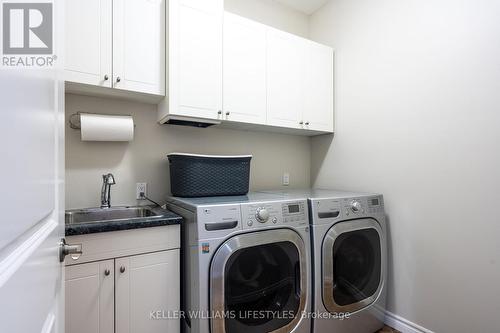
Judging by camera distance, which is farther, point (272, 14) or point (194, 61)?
point (272, 14)

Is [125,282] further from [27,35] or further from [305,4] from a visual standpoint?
[305,4]

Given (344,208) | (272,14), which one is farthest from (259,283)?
(272,14)

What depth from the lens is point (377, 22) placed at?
6.82 ft

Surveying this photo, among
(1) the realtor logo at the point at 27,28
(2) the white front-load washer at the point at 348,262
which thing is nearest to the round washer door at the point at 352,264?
(2) the white front-load washer at the point at 348,262

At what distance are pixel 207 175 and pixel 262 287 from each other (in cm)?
82

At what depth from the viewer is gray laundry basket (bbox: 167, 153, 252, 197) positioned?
1.77 m

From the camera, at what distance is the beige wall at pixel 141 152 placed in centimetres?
175

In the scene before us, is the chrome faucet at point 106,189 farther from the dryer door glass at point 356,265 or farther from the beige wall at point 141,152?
the dryer door glass at point 356,265

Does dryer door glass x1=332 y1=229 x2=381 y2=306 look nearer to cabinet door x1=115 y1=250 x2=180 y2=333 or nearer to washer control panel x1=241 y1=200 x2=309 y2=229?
washer control panel x1=241 y1=200 x2=309 y2=229

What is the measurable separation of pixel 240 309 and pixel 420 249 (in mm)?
1352

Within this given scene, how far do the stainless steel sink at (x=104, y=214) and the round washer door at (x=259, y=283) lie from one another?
61cm

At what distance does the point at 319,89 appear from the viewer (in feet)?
7.75

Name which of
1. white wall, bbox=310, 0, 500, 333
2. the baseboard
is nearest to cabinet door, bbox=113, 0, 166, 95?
white wall, bbox=310, 0, 500, 333

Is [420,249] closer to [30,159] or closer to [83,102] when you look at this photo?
[30,159]
